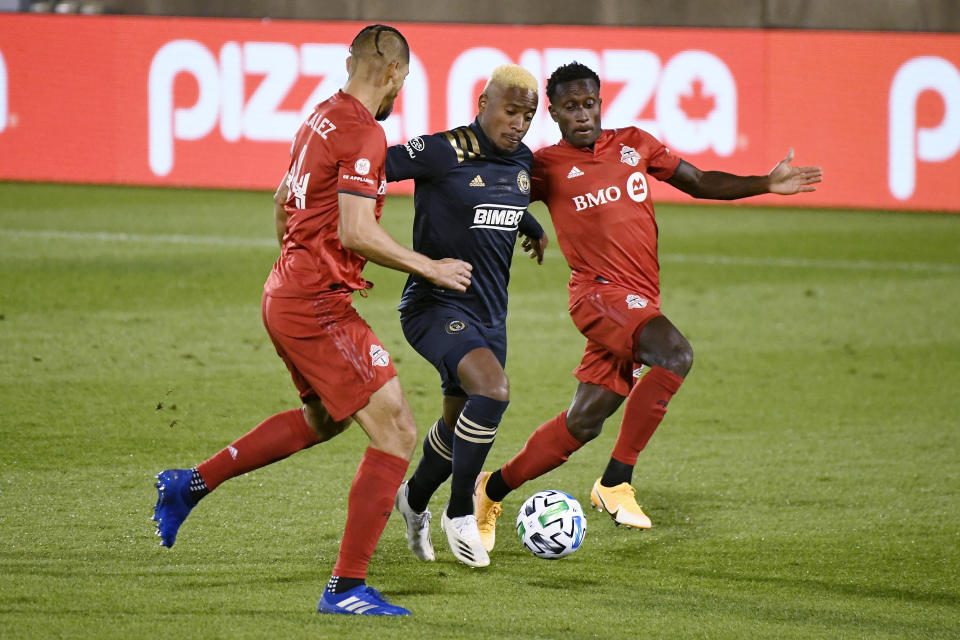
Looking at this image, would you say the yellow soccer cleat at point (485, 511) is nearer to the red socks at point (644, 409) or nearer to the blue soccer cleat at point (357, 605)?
the red socks at point (644, 409)

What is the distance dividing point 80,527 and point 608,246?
7.71 ft

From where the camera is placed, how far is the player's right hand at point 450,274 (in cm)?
427

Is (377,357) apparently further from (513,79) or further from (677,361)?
(677,361)

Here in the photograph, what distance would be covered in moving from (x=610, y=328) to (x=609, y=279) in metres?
0.26

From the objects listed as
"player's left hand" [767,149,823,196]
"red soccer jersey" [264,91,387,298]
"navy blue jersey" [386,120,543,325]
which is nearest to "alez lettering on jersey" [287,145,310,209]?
"red soccer jersey" [264,91,387,298]

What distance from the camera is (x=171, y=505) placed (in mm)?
4703

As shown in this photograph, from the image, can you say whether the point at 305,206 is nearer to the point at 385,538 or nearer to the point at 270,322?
the point at 270,322

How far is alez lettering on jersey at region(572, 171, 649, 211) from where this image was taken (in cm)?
555

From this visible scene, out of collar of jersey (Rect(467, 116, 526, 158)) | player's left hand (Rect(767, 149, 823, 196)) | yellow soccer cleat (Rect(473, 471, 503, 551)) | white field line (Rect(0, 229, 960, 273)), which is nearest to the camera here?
collar of jersey (Rect(467, 116, 526, 158))

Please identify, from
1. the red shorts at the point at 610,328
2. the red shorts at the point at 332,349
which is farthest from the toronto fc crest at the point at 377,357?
the red shorts at the point at 610,328

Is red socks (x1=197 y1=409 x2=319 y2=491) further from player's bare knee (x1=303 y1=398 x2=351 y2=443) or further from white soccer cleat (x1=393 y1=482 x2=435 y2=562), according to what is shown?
white soccer cleat (x1=393 y1=482 x2=435 y2=562)

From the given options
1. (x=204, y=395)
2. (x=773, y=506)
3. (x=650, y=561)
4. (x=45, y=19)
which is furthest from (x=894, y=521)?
(x=45, y=19)

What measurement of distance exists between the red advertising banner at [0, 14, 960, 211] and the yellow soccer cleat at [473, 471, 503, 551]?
1067cm

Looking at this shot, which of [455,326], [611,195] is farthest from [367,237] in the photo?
[611,195]
